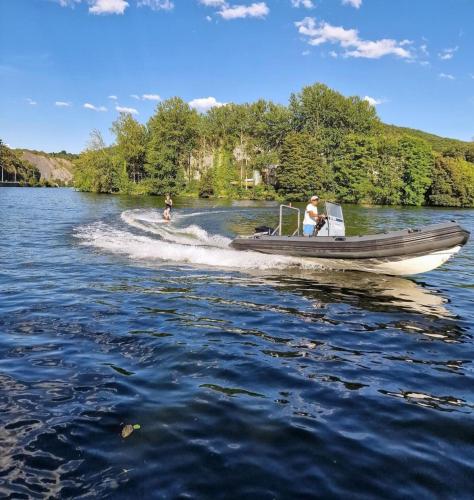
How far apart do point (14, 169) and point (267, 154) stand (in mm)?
104439

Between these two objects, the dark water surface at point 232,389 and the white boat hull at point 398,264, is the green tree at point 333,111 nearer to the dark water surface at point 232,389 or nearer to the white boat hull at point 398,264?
the white boat hull at point 398,264

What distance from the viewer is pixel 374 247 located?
1166 centimetres

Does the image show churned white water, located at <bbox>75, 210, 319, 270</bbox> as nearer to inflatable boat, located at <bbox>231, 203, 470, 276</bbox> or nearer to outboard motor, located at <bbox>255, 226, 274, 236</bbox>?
inflatable boat, located at <bbox>231, 203, 470, 276</bbox>

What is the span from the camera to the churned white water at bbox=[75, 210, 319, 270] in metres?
13.6

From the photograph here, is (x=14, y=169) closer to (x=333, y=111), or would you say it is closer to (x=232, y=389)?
(x=333, y=111)

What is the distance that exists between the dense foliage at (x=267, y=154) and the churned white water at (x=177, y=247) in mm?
45996

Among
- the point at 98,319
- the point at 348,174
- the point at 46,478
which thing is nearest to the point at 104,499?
the point at 46,478

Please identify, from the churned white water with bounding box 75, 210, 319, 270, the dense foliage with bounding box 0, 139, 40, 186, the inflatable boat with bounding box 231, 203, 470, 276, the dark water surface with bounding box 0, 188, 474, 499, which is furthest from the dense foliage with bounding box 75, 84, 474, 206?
the dense foliage with bounding box 0, 139, 40, 186

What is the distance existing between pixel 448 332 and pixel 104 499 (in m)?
6.55

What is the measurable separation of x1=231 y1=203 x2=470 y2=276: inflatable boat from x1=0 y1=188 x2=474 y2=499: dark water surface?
3.23 feet

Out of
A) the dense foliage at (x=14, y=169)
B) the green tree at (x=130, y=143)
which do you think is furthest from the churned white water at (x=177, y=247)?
the dense foliage at (x=14, y=169)

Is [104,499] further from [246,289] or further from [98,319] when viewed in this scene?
[246,289]

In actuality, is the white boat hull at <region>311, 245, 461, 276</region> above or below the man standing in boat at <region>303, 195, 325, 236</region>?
below

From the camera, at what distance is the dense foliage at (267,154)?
207ft
